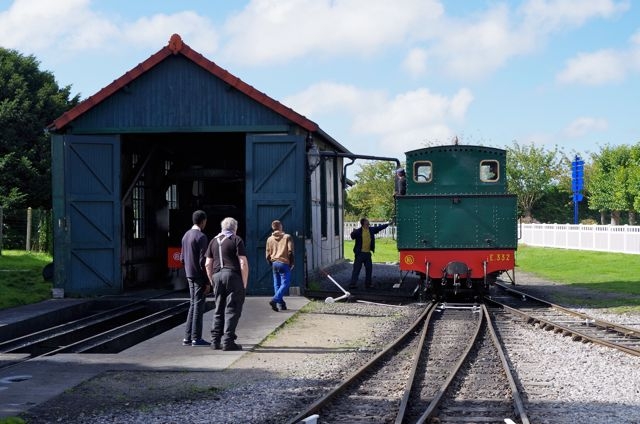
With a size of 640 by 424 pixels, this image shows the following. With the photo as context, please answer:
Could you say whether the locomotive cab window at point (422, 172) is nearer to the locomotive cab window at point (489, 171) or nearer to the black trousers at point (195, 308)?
the locomotive cab window at point (489, 171)

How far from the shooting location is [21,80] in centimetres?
4553

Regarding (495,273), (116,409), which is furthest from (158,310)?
(116,409)

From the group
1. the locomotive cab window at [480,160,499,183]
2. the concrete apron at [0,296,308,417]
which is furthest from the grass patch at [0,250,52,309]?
the locomotive cab window at [480,160,499,183]

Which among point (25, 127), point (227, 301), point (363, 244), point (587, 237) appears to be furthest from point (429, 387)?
point (25, 127)

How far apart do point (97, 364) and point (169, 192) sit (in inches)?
615

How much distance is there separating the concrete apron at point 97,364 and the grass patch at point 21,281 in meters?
6.61

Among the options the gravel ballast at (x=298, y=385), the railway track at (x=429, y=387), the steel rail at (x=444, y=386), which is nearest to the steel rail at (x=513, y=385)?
the railway track at (x=429, y=387)

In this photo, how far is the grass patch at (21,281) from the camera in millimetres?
19188

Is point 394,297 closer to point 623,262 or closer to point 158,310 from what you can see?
point 158,310

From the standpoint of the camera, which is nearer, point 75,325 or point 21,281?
point 75,325

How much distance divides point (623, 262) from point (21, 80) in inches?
1226

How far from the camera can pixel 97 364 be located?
10.9m

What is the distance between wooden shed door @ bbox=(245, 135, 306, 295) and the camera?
1978 cm

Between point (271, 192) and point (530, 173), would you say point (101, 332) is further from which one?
point (530, 173)
